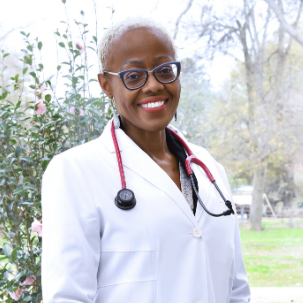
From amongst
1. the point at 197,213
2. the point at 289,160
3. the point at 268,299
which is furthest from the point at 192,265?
the point at 289,160

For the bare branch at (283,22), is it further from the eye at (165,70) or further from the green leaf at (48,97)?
the eye at (165,70)

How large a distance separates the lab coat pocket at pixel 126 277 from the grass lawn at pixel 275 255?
7.56ft

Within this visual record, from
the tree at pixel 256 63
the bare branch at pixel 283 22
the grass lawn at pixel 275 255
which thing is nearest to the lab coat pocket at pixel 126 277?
the tree at pixel 256 63

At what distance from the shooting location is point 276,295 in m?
2.71

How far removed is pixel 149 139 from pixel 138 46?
0.24 m

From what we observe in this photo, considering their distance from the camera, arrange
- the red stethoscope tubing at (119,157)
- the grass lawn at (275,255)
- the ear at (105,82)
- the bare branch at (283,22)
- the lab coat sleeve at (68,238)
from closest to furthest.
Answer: the lab coat sleeve at (68,238) < the red stethoscope tubing at (119,157) < the ear at (105,82) < the bare branch at (283,22) < the grass lawn at (275,255)

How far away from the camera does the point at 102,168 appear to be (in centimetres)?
91

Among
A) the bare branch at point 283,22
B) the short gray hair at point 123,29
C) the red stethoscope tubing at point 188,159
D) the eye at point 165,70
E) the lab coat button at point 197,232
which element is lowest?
the lab coat button at point 197,232

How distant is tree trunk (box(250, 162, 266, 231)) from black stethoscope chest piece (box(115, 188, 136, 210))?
2.23 m

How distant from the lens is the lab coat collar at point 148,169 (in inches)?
36.0

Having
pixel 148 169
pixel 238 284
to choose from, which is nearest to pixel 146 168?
pixel 148 169

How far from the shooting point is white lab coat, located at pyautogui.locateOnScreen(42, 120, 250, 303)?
2.59 feet

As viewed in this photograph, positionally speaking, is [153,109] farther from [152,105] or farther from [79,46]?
[79,46]

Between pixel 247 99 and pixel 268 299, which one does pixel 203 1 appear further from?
pixel 268 299
